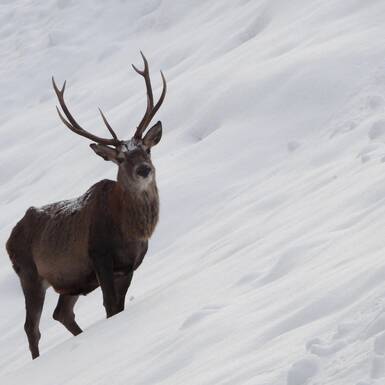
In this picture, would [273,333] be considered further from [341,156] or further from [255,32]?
[255,32]

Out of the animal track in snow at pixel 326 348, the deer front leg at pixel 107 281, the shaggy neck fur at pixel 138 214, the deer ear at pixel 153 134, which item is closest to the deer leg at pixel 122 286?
the deer front leg at pixel 107 281

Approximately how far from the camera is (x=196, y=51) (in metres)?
22.6

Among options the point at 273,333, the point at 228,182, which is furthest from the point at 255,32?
the point at 273,333

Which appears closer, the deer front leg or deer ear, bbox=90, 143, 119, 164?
the deer front leg

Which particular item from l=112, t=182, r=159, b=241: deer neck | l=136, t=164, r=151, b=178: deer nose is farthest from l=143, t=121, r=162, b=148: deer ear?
l=136, t=164, r=151, b=178: deer nose

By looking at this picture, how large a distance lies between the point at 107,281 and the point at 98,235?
1.56 feet

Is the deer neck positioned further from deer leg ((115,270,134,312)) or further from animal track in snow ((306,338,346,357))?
animal track in snow ((306,338,346,357))

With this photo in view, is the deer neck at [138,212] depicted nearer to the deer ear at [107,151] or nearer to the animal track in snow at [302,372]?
the deer ear at [107,151]

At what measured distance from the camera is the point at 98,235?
29.1 ft

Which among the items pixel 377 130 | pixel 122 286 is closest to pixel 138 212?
pixel 122 286

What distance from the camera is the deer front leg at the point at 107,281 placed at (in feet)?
28.1

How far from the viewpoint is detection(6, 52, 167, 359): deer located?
8.73 meters

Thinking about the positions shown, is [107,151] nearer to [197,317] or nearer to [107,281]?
[107,281]

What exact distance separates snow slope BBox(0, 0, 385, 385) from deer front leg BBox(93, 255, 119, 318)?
333mm
